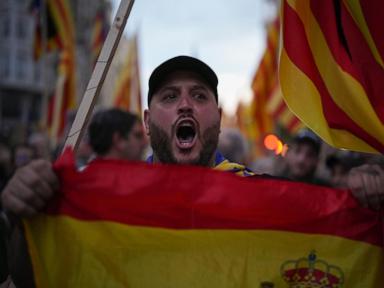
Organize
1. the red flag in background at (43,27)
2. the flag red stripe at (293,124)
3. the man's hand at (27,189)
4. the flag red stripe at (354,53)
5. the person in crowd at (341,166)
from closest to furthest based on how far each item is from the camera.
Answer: the man's hand at (27,189), the flag red stripe at (354,53), the person in crowd at (341,166), the flag red stripe at (293,124), the red flag in background at (43,27)

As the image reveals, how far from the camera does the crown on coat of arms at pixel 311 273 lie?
225 centimetres

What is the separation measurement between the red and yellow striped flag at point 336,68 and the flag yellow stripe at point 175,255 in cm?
50

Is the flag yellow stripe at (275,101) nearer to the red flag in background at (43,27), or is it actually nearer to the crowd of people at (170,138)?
the red flag in background at (43,27)

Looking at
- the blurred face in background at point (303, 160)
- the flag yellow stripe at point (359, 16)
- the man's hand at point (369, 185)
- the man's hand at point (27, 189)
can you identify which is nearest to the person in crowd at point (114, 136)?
the blurred face in background at point (303, 160)

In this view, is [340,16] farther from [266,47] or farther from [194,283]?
[266,47]

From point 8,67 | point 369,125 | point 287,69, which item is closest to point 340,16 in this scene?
point 287,69

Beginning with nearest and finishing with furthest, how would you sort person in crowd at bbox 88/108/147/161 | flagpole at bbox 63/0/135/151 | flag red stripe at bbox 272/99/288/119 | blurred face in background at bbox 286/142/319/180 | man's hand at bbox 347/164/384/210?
man's hand at bbox 347/164/384/210
flagpole at bbox 63/0/135/151
person in crowd at bbox 88/108/147/161
blurred face in background at bbox 286/142/319/180
flag red stripe at bbox 272/99/288/119

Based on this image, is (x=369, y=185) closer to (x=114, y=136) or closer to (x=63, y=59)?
(x=114, y=136)

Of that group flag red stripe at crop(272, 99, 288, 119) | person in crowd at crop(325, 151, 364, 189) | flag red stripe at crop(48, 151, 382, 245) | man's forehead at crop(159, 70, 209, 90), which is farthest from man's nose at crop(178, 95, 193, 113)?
flag red stripe at crop(272, 99, 288, 119)

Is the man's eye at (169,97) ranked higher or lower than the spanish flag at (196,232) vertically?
higher

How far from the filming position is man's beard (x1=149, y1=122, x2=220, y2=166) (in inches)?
112

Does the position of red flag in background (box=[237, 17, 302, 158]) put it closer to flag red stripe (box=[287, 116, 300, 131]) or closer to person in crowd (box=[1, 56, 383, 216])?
flag red stripe (box=[287, 116, 300, 131])

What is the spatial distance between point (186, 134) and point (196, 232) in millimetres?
687

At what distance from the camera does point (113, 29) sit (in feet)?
8.29
